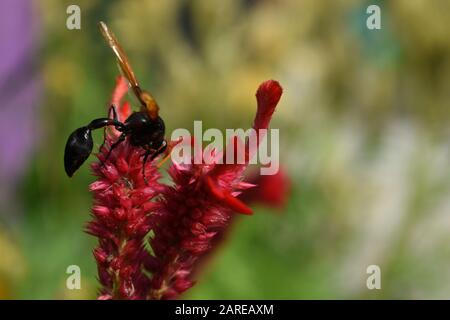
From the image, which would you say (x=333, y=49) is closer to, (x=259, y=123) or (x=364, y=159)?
(x=364, y=159)

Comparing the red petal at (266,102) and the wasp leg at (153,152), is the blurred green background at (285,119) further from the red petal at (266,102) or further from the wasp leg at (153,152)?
the red petal at (266,102)

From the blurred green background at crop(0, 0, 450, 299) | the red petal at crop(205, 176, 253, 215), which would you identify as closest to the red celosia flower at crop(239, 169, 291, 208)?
the blurred green background at crop(0, 0, 450, 299)

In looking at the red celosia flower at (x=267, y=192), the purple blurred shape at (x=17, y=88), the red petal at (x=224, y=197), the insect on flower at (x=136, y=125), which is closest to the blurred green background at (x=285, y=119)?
the purple blurred shape at (x=17, y=88)

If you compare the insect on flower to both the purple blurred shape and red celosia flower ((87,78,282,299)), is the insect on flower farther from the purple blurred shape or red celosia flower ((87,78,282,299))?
the purple blurred shape

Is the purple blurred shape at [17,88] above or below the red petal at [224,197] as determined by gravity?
above
